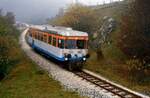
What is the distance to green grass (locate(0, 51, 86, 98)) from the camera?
18750 mm

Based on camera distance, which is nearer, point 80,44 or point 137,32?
point 137,32

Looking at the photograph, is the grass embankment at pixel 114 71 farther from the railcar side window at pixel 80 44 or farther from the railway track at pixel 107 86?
the railcar side window at pixel 80 44

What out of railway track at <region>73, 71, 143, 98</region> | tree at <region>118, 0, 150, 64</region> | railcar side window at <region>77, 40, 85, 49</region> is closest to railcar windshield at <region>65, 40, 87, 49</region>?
railcar side window at <region>77, 40, 85, 49</region>

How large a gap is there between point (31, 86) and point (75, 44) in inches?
331

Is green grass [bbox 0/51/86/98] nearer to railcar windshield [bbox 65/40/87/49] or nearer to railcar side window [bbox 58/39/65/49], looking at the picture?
railcar side window [bbox 58/39/65/49]

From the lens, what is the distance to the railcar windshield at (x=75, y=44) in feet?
94.4

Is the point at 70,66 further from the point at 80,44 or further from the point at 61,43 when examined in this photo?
the point at 80,44

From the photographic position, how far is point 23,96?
18172 mm

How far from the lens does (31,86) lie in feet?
71.0

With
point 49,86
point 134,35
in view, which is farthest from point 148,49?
point 49,86

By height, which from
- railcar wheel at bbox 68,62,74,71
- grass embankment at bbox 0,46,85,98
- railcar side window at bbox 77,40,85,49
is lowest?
grass embankment at bbox 0,46,85,98

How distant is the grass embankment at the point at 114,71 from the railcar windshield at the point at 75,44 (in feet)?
6.38

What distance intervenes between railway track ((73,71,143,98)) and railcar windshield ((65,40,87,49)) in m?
2.73

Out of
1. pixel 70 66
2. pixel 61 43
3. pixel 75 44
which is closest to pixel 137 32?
pixel 75 44
